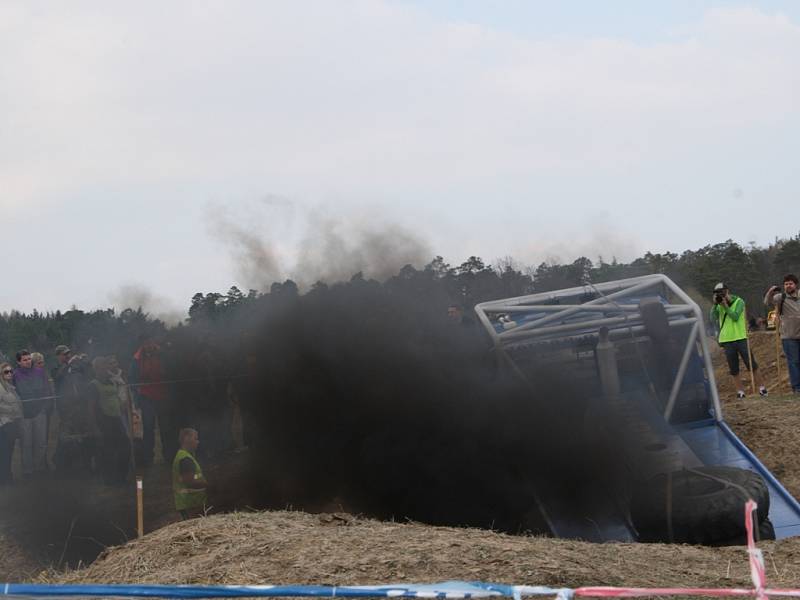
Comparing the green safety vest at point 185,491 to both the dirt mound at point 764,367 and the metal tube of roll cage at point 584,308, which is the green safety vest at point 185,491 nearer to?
the metal tube of roll cage at point 584,308

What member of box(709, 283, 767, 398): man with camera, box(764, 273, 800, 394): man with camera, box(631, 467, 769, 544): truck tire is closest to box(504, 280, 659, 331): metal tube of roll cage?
box(631, 467, 769, 544): truck tire

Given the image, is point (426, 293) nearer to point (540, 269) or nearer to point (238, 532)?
point (540, 269)

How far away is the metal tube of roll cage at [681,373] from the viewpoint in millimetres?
10163

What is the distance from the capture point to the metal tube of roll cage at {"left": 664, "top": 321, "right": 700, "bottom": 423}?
10163mm

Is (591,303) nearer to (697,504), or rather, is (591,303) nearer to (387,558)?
(697,504)

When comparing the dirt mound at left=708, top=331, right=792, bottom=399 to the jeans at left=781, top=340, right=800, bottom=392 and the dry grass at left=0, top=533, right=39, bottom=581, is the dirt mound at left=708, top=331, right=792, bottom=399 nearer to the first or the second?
the jeans at left=781, top=340, right=800, bottom=392

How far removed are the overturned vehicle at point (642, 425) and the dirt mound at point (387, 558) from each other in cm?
79

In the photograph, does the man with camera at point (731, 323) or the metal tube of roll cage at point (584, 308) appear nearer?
the metal tube of roll cage at point (584, 308)

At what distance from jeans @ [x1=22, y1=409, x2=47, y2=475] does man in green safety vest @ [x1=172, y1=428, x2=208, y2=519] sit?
9.35 feet

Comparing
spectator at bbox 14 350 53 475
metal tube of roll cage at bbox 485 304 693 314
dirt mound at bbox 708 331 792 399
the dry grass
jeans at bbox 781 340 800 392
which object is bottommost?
→ dirt mound at bbox 708 331 792 399

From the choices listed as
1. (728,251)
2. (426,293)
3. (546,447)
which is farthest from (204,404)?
(728,251)

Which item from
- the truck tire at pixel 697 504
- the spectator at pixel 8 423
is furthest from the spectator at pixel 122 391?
the truck tire at pixel 697 504

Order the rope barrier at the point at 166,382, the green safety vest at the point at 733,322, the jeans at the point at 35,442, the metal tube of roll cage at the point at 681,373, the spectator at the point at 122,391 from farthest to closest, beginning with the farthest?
the green safety vest at the point at 733,322 → the rope barrier at the point at 166,382 → the jeans at the point at 35,442 → the spectator at the point at 122,391 → the metal tube of roll cage at the point at 681,373

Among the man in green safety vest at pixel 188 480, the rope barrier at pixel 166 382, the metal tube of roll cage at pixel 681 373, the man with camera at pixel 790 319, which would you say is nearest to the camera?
the man in green safety vest at pixel 188 480
